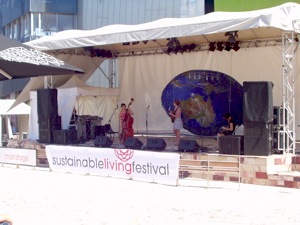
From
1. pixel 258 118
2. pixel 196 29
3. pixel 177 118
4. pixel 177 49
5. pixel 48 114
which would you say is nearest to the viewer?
pixel 258 118

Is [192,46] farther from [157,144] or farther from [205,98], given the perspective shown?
[157,144]

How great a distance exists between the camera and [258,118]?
13.6 m

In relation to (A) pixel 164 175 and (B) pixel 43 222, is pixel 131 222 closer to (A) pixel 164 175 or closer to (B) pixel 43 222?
(B) pixel 43 222

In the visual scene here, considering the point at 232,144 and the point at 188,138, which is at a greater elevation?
the point at 232,144

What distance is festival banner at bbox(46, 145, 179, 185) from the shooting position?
41.2 feet

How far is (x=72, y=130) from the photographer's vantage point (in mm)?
19000

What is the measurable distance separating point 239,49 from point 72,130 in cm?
633

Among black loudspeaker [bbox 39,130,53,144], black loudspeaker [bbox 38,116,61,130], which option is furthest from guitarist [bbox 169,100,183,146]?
black loudspeaker [bbox 39,130,53,144]

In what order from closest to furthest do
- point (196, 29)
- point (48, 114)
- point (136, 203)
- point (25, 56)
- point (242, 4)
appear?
point (25, 56) < point (136, 203) < point (196, 29) < point (48, 114) < point (242, 4)

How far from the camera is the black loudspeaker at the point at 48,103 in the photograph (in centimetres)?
1894

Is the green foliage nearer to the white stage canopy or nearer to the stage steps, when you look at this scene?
the white stage canopy

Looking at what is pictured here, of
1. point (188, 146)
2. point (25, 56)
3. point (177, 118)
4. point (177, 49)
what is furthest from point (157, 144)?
point (25, 56)

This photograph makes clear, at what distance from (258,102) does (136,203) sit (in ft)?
15.4

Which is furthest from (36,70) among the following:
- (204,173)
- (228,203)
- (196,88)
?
(196,88)
